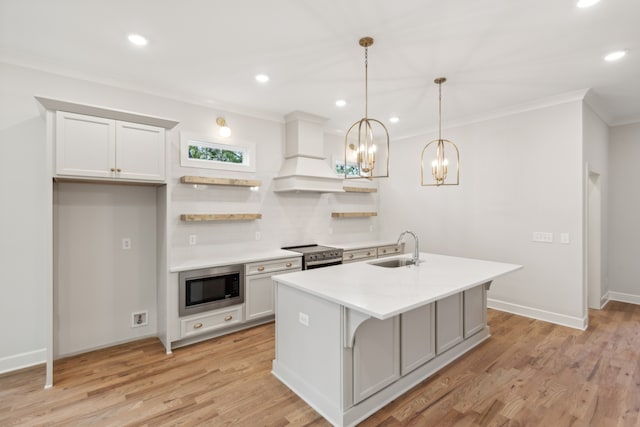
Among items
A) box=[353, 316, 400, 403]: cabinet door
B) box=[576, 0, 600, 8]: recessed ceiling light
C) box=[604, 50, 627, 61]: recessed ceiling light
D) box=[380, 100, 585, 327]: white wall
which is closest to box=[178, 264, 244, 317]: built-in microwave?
box=[353, 316, 400, 403]: cabinet door

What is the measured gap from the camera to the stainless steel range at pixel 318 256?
4.20 metres

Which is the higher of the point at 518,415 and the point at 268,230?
the point at 268,230

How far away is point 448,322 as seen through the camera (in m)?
2.96

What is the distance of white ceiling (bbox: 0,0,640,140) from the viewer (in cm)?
217

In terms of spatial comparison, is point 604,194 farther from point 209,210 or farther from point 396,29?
point 209,210

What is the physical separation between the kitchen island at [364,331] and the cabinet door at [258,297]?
1064 millimetres

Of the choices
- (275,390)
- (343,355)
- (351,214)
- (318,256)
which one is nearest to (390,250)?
(351,214)

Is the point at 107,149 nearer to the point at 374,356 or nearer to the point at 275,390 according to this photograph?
the point at 275,390

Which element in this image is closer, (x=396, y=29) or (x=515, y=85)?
(x=396, y=29)

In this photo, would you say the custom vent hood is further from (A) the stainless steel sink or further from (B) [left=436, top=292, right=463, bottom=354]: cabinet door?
(B) [left=436, top=292, right=463, bottom=354]: cabinet door

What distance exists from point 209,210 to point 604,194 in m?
5.66

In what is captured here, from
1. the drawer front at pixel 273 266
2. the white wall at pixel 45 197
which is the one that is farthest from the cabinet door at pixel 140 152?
the drawer front at pixel 273 266

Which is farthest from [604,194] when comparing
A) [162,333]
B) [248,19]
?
[162,333]

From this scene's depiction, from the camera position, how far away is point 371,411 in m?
2.22
